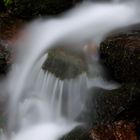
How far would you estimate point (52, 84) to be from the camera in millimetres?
8031

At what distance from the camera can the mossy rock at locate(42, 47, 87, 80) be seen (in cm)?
788

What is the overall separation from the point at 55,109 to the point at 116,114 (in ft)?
5.09

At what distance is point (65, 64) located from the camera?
7922mm

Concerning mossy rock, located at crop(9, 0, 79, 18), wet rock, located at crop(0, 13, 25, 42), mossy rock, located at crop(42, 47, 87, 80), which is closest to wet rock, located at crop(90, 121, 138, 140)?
mossy rock, located at crop(42, 47, 87, 80)

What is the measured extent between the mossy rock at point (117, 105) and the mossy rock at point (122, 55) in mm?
333

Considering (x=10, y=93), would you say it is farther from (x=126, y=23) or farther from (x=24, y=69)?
(x=126, y=23)

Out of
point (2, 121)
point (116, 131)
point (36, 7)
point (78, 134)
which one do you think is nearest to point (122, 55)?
point (116, 131)

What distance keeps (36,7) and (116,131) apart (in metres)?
4.23

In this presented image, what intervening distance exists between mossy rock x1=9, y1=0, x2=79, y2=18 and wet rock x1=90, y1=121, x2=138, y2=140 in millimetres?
4042

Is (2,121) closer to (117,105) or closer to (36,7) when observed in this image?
(117,105)

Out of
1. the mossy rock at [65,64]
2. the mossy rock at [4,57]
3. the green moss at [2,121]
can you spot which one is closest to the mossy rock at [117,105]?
the mossy rock at [65,64]

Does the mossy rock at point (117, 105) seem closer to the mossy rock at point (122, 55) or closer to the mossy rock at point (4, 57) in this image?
the mossy rock at point (122, 55)

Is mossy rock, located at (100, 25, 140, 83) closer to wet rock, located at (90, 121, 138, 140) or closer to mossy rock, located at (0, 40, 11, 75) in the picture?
wet rock, located at (90, 121, 138, 140)

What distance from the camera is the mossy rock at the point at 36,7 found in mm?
9711
